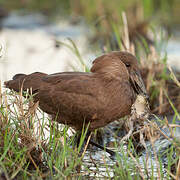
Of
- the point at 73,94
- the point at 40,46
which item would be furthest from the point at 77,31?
the point at 73,94

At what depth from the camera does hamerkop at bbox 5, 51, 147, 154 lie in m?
3.83

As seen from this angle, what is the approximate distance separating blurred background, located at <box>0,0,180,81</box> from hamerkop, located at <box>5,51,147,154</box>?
2495mm

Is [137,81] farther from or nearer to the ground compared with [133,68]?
nearer to the ground

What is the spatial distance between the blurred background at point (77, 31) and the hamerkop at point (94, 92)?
2495mm

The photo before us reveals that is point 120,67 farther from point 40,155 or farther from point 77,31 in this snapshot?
point 77,31

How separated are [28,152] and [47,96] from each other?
785 mm

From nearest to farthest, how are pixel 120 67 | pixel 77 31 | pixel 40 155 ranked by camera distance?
pixel 40 155, pixel 120 67, pixel 77 31

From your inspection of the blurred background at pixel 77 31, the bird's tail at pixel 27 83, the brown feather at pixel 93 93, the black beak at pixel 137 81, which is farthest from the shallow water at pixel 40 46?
the bird's tail at pixel 27 83

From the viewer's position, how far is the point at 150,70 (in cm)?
538

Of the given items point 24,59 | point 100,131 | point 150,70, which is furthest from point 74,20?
point 100,131

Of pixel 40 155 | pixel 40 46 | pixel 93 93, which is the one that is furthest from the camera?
pixel 40 46

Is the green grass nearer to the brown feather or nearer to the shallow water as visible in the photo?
the brown feather

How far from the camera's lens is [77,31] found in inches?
397

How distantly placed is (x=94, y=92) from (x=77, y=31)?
21.0 ft
